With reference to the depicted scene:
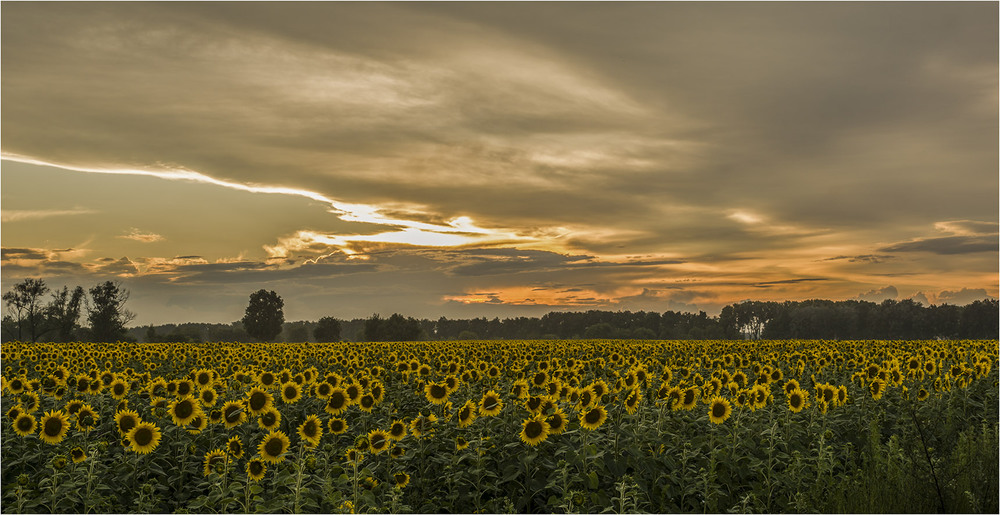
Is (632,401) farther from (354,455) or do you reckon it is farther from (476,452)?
(354,455)

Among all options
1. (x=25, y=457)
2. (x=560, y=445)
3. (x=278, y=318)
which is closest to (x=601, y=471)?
(x=560, y=445)

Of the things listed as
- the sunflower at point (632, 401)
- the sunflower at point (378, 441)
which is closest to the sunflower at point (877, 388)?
the sunflower at point (632, 401)

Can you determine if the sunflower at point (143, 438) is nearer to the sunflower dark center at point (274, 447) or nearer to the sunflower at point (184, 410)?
the sunflower at point (184, 410)

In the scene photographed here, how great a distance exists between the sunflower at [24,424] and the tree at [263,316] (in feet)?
320

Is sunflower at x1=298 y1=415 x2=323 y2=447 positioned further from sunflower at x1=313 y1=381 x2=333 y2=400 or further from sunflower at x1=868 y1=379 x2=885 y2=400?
sunflower at x1=868 y1=379 x2=885 y2=400

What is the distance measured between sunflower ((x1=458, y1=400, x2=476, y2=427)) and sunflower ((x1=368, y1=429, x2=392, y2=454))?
1.26 metres

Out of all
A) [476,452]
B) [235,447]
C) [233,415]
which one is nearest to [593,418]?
[476,452]

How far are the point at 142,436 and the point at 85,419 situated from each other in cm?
165

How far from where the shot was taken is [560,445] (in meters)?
10.6

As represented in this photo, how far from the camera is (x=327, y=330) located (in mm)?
97312

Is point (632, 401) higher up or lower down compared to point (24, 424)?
higher up

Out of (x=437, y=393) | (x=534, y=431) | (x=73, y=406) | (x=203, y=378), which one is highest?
(x=203, y=378)

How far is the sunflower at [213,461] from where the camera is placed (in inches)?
374

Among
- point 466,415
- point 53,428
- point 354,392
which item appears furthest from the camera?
point 354,392
